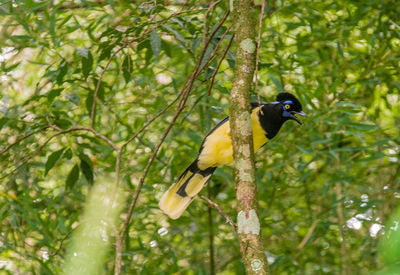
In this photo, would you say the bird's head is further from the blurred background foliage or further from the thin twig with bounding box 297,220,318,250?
the thin twig with bounding box 297,220,318,250

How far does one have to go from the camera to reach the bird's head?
2.75 m

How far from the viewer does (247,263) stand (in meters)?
1.28

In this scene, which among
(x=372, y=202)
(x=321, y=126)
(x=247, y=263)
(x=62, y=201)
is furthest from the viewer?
(x=321, y=126)

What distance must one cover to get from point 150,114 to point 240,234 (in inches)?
64.6

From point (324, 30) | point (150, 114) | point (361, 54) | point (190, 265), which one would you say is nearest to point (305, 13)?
point (324, 30)

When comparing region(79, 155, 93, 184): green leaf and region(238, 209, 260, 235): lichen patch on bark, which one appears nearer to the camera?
region(238, 209, 260, 235): lichen patch on bark

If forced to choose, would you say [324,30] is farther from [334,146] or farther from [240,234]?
[240,234]

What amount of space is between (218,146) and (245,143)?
1337 millimetres

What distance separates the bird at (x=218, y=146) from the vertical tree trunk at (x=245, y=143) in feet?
3.61

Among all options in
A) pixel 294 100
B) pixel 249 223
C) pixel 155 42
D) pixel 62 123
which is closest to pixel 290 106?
pixel 294 100

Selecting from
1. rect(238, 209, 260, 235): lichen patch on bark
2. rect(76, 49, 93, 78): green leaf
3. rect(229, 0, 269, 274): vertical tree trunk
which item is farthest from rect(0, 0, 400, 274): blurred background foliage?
rect(238, 209, 260, 235): lichen patch on bark

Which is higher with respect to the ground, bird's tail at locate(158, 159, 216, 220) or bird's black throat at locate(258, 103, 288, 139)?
bird's black throat at locate(258, 103, 288, 139)

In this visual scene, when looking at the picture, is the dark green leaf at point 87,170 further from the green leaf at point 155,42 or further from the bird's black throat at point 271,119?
the bird's black throat at point 271,119

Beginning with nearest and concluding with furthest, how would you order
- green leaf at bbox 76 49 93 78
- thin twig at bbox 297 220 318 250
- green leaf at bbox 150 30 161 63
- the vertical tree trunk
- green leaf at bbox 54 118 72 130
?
the vertical tree trunk, green leaf at bbox 150 30 161 63, green leaf at bbox 76 49 93 78, green leaf at bbox 54 118 72 130, thin twig at bbox 297 220 318 250
